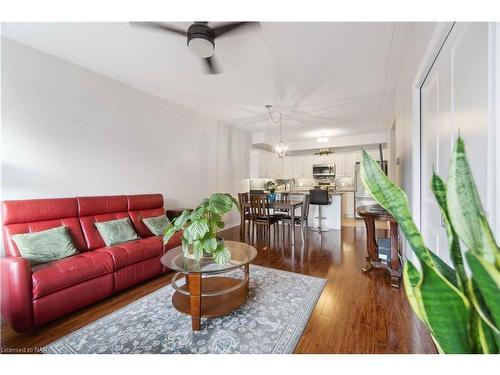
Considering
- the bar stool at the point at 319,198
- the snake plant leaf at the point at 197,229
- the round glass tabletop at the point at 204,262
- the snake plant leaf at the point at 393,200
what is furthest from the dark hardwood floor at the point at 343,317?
the bar stool at the point at 319,198

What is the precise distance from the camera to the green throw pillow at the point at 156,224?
280 centimetres

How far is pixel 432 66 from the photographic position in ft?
5.49

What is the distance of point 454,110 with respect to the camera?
125 cm

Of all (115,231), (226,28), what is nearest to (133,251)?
(115,231)

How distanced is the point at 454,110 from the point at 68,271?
9.80ft

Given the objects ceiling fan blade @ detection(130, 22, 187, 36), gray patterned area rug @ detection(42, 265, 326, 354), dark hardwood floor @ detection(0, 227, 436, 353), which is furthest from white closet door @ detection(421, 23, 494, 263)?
ceiling fan blade @ detection(130, 22, 187, 36)

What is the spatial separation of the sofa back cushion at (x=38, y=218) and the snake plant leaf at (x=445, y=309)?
9.19 ft

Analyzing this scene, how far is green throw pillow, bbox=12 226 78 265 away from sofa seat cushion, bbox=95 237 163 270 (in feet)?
0.87

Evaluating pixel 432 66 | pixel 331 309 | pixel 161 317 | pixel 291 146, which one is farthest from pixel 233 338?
pixel 291 146

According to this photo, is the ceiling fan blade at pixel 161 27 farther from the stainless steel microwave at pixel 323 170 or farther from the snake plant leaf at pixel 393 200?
the stainless steel microwave at pixel 323 170

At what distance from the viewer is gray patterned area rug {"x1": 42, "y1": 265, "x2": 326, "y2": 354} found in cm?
143

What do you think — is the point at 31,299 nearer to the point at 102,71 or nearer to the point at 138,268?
the point at 138,268

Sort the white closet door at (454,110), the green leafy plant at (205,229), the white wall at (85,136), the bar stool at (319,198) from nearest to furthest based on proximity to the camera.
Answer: the white closet door at (454,110)
the green leafy plant at (205,229)
the white wall at (85,136)
the bar stool at (319,198)

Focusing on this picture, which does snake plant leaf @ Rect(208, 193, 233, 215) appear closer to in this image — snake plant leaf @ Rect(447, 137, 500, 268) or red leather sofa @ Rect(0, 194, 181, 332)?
red leather sofa @ Rect(0, 194, 181, 332)
